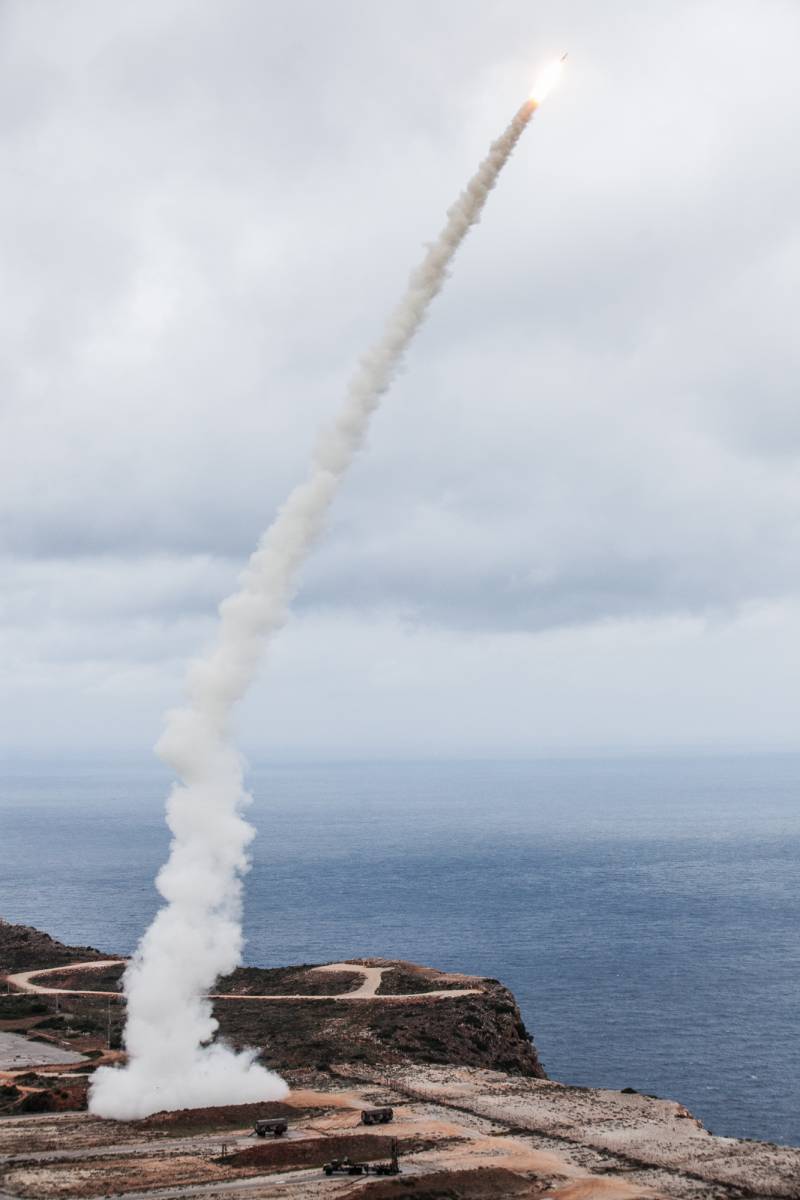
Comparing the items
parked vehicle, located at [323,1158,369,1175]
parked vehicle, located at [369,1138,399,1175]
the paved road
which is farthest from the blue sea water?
the paved road

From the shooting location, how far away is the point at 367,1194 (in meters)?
41.0

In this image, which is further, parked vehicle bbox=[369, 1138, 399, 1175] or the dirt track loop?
the dirt track loop

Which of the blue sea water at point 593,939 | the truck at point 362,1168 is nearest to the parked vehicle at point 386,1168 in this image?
the truck at point 362,1168

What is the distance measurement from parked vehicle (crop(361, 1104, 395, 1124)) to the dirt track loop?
96.0 ft

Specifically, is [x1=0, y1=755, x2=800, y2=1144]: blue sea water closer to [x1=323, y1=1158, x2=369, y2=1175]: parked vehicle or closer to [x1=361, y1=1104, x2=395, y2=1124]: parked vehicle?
[x1=361, y1=1104, x2=395, y2=1124]: parked vehicle

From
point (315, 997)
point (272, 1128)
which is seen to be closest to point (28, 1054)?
point (315, 997)

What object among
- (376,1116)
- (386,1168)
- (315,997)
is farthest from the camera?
(315,997)

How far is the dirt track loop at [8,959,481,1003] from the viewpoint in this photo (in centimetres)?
8312

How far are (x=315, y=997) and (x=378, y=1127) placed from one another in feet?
118

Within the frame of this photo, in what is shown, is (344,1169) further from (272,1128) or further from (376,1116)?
(376,1116)

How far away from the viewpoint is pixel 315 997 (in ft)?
283

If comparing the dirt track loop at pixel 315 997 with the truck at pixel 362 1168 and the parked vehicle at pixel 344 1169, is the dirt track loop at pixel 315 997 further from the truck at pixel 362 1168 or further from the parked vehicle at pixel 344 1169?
the parked vehicle at pixel 344 1169

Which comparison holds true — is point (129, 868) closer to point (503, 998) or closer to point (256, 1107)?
point (503, 998)

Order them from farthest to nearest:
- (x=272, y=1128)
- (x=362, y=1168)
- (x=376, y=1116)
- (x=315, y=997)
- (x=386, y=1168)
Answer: (x=315, y=997)
(x=376, y=1116)
(x=272, y=1128)
(x=362, y=1168)
(x=386, y=1168)
